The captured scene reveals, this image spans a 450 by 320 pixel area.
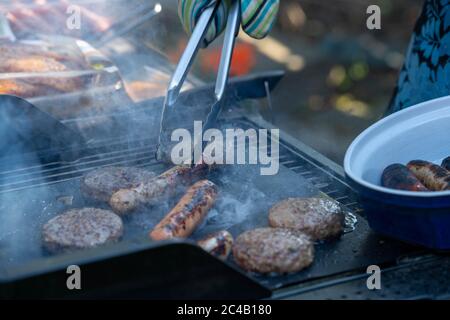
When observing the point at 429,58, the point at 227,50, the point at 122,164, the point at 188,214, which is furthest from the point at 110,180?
the point at 429,58

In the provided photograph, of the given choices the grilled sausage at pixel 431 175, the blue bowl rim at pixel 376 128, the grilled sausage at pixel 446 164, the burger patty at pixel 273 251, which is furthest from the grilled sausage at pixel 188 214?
the grilled sausage at pixel 446 164

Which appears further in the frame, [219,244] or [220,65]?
[220,65]

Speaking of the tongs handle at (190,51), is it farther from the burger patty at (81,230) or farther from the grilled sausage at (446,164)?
the grilled sausage at (446,164)

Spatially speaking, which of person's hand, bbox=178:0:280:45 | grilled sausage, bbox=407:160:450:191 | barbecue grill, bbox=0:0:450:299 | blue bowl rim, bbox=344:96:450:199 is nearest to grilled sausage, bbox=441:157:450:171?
grilled sausage, bbox=407:160:450:191

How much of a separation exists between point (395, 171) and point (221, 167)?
3.60 ft

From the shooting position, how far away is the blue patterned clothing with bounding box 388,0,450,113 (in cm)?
348

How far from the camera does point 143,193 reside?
114 inches

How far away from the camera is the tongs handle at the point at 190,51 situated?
284cm

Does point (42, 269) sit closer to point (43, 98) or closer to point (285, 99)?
point (43, 98)

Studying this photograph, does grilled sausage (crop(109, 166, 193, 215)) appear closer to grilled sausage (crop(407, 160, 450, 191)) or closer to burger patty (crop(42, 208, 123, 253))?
burger patty (crop(42, 208, 123, 253))

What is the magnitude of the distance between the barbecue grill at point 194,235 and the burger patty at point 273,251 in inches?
1.9

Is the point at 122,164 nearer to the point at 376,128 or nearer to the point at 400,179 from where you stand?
the point at 376,128

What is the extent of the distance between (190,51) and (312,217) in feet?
3.36
